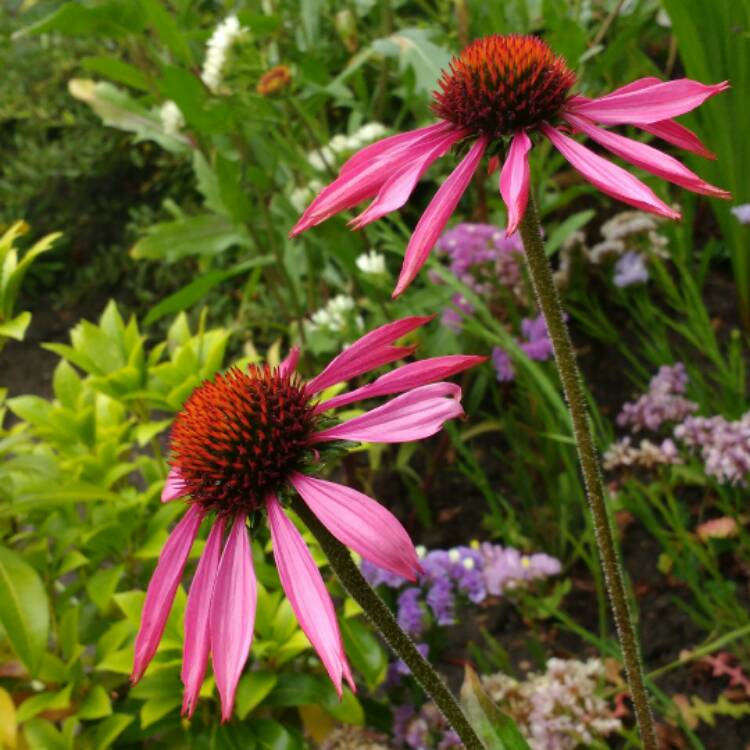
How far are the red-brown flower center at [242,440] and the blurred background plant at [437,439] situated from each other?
0.38 m

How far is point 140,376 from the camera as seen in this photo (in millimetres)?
1298

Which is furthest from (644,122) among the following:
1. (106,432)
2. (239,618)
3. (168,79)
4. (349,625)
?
(168,79)

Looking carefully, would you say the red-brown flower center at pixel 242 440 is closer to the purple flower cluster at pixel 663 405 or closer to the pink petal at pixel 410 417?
the pink petal at pixel 410 417

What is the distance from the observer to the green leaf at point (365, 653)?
3.63 ft

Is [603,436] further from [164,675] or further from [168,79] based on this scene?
[168,79]

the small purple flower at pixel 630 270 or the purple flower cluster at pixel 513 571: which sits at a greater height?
the small purple flower at pixel 630 270

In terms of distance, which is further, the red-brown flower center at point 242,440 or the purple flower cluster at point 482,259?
the purple flower cluster at point 482,259

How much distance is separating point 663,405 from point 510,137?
28.8 inches

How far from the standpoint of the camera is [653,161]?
672mm

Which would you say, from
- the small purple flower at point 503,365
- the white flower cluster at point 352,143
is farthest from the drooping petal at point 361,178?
the white flower cluster at point 352,143

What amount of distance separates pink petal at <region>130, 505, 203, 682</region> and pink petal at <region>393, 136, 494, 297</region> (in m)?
0.24

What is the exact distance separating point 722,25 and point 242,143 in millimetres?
921

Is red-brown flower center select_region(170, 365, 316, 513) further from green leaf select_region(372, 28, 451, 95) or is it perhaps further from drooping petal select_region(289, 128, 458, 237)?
green leaf select_region(372, 28, 451, 95)

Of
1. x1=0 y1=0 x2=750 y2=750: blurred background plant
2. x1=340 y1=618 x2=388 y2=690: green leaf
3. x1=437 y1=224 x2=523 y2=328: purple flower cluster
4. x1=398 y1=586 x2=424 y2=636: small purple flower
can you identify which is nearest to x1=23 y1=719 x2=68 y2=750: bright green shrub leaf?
x1=0 y1=0 x2=750 y2=750: blurred background plant
